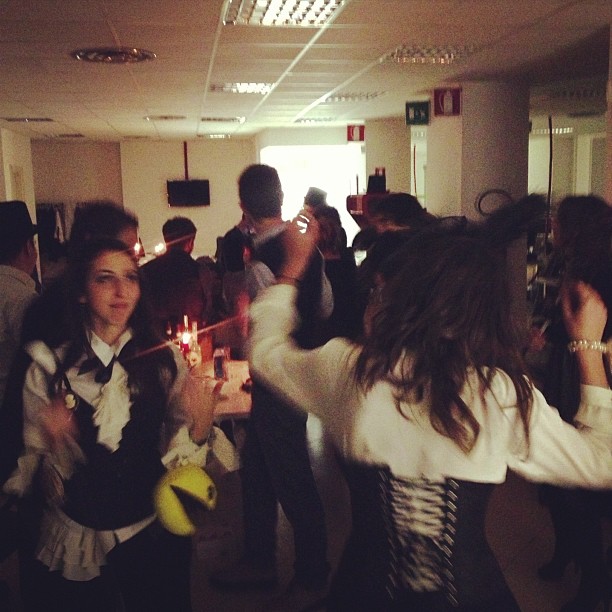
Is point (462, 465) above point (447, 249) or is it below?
below

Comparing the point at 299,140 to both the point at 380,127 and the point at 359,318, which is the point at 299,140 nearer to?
the point at 380,127

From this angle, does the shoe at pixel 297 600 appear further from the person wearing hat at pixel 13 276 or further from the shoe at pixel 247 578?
the person wearing hat at pixel 13 276

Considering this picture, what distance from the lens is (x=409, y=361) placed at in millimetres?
1381

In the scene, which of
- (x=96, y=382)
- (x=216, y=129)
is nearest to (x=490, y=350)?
(x=96, y=382)

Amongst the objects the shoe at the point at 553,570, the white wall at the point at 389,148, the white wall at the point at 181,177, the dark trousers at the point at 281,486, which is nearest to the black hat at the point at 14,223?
the dark trousers at the point at 281,486

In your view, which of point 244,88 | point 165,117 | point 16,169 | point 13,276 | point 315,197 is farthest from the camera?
point 16,169

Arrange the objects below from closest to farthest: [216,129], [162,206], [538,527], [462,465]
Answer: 1. [462,465]
2. [538,527]
3. [216,129]
4. [162,206]

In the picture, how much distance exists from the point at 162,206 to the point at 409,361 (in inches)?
500

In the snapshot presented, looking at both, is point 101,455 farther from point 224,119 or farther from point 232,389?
point 224,119

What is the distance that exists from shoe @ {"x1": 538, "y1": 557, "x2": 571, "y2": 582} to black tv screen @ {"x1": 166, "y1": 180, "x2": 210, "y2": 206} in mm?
11344

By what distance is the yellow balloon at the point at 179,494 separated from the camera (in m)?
1.82

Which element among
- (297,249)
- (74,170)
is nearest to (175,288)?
(297,249)

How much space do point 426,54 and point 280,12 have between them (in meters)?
1.64

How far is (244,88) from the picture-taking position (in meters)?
6.89
